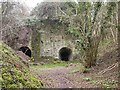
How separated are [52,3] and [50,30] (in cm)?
268

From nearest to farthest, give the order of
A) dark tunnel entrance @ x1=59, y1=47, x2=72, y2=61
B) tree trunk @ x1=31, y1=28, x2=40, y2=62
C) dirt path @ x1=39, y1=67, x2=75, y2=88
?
dirt path @ x1=39, y1=67, x2=75, y2=88, tree trunk @ x1=31, y1=28, x2=40, y2=62, dark tunnel entrance @ x1=59, y1=47, x2=72, y2=61

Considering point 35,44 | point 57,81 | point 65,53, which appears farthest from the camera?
point 65,53

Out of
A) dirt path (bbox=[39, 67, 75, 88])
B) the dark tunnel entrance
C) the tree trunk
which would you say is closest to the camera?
dirt path (bbox=[39, 67, 75, 88])

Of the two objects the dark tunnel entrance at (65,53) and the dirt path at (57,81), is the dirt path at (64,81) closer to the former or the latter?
the dirt path at (57,81)

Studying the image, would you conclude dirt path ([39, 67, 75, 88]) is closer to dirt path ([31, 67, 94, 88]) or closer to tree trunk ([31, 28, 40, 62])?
dirt path ([31, 67, 94, 88])

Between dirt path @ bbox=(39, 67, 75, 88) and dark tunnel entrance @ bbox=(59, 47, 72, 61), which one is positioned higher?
dirt path @ bbox=(39, 67, 75, 88)

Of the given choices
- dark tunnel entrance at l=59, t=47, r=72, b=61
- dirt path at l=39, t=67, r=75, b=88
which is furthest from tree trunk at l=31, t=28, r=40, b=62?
dirt path at l=39, t=67, r=75, b=88

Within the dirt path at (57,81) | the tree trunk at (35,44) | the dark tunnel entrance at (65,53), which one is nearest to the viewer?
the dirt path at (57,81)

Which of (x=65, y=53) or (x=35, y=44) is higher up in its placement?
(x=35, y=44)

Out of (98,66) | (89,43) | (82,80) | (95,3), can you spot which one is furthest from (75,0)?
(82,80)

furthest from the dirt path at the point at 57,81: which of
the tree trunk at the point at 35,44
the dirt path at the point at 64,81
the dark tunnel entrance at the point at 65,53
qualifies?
the dark tunnel entrance at the point at 65,53

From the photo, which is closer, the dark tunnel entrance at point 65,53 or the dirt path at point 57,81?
the dirt path at point 57,81

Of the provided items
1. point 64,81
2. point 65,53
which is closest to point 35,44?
point 65,53

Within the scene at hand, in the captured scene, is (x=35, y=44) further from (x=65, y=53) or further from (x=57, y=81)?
(x=57, y=81)
